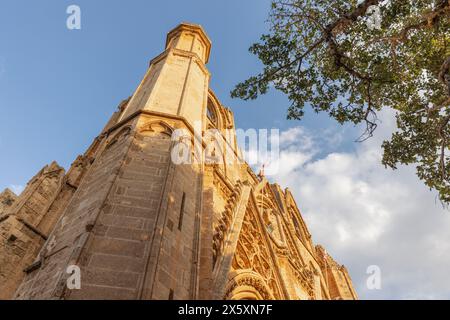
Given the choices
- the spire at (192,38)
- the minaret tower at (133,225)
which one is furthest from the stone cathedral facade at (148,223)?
the spire at (192,38)

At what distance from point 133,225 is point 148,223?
262 mm

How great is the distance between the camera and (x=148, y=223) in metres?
5.84

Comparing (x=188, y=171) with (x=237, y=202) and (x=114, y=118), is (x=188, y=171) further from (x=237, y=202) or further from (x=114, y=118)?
(x=114, y=118)

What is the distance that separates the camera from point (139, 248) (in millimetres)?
5344

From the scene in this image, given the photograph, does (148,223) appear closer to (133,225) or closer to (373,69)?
(133,225)

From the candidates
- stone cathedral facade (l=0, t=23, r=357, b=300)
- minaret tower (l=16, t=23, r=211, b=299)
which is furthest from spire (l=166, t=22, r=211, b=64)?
minaret tower (l=16, t=23, r=211, b=299)

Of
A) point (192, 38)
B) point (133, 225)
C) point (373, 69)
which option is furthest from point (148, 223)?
point (192, 38)

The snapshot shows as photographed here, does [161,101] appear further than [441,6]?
Yes

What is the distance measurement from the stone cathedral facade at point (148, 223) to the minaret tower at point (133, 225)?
0.02 metres

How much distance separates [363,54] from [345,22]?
4.34 ft

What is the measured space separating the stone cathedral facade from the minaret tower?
21 mm

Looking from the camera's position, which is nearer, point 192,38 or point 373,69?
point 373,69

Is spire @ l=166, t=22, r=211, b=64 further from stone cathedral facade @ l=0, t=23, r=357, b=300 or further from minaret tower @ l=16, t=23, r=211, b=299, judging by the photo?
minaret tower @ l=16, t=23, r=211, b=299
